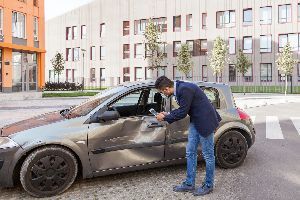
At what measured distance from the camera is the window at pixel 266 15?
1799 inches

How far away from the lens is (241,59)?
4125 cm

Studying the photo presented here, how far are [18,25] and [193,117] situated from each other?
29.8m

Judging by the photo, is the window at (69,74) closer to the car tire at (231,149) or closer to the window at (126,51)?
the window at (126,51)

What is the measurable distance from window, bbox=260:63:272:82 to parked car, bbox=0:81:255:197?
41216 mm

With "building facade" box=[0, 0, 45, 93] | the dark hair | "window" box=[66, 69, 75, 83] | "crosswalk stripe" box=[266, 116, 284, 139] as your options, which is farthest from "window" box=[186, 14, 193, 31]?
the dark hair

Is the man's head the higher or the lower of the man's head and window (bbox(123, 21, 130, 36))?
the lower

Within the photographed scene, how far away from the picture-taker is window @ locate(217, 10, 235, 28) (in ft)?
156

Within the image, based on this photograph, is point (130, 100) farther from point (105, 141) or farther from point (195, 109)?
point (195, 109)

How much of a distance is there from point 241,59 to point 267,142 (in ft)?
110

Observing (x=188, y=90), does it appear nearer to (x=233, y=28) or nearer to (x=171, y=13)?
(x=233, y=28)

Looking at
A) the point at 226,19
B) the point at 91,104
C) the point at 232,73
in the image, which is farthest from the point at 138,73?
the point at 91,104

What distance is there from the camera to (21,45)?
31250 mm

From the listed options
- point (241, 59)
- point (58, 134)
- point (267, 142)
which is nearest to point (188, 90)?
point (58, 134)

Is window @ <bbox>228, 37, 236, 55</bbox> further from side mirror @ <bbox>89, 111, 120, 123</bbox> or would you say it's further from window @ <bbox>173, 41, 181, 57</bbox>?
side mirror @ <bbox>89, 111, 120, 123</bbox>
